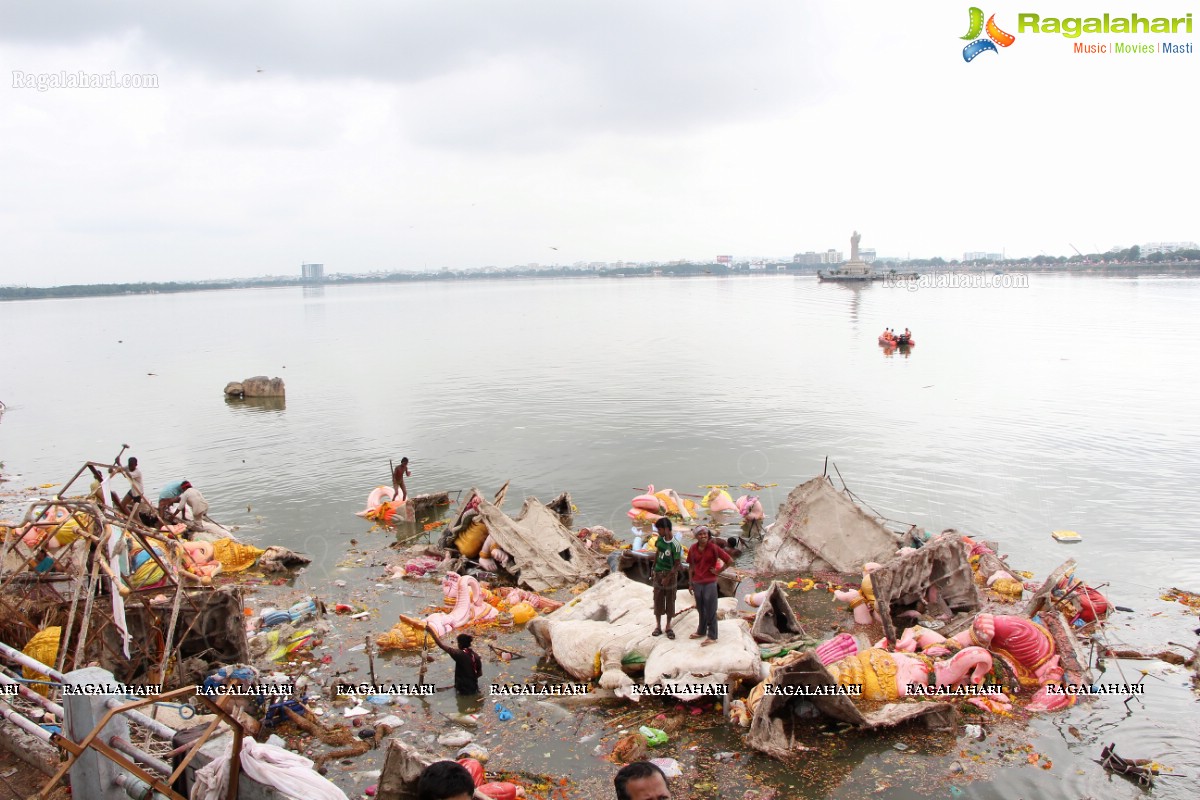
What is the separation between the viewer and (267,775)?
4.75 m

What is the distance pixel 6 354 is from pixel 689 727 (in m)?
82.3

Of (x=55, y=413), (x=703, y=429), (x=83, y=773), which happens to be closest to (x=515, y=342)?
(x=55, y=413)

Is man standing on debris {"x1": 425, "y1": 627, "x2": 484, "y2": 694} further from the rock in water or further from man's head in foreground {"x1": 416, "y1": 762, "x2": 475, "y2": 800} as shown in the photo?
the rock in water

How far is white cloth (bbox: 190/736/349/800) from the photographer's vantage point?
4.76m

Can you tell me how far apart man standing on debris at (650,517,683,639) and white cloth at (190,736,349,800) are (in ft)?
16.3

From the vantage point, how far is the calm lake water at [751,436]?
14336mm

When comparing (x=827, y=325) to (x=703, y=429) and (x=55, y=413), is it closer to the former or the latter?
(x=703, y=429)

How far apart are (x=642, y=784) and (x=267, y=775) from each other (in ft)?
8.30

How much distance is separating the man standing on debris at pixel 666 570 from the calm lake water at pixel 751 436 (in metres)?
2.76

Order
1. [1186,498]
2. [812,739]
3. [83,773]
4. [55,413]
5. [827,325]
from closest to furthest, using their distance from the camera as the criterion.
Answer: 1. [83,773]
2. [812,739]
3. [1186,498]
4. [55,413]
5. [827,325]

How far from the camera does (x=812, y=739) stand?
8.16 meters

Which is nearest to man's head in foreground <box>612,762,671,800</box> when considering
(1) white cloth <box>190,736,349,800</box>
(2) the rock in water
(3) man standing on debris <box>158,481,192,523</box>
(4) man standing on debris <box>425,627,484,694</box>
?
(1) white cloth <box>190,736,349,800</box>

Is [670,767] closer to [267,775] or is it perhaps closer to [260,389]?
[267,775]

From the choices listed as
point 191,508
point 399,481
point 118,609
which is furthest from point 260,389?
point 118,609
